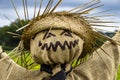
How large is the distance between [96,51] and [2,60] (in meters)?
0.92

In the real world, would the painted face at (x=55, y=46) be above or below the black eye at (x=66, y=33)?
below

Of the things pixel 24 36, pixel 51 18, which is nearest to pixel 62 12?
pixel 51 18

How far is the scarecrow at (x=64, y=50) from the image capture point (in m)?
4.32

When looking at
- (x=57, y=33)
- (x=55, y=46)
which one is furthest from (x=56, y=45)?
(x=57, y=33)

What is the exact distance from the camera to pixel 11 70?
4809mm

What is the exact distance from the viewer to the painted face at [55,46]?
4.29 metres

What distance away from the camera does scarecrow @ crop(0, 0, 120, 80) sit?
4324mm

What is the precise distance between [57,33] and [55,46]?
13 cm

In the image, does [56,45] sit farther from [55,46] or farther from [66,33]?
[66,33]

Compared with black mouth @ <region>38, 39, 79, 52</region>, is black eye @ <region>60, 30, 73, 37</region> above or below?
above

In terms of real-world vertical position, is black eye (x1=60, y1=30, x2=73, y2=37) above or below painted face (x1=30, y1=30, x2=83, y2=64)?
above

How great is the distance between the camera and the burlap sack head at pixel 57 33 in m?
4.31

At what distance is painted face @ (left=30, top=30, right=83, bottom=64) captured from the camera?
14.1ft

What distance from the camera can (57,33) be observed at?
4.34 metres
